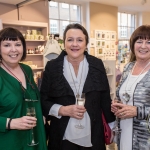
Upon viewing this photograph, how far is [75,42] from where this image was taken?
5.36ft

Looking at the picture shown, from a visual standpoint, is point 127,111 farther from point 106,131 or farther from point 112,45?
point 112,45

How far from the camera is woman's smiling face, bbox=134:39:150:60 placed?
5.26ft

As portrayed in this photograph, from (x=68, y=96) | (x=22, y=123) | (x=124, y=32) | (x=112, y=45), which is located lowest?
(x=22, y=123)

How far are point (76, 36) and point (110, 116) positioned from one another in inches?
29.4

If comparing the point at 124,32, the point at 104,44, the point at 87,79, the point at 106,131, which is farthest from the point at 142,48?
the point at 124,32

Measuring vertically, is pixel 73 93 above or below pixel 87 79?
below

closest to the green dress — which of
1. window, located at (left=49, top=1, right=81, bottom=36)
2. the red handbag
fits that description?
the red handbag

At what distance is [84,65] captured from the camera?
174 cm

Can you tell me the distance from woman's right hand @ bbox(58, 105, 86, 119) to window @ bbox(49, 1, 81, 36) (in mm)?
5372

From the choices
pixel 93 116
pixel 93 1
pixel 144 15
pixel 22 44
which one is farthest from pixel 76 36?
pixel 144 15

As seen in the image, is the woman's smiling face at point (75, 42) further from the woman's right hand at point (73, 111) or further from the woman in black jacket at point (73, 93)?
the woman's right hand at point (73, 111)

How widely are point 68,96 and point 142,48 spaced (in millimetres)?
691

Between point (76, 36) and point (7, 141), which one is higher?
point (76, 36)

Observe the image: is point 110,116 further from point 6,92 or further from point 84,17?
point 84,17
